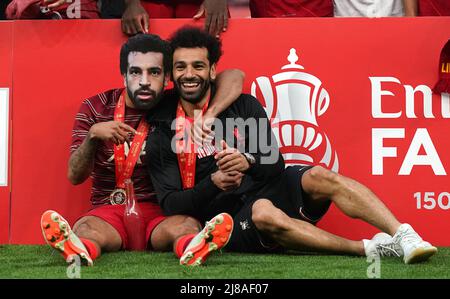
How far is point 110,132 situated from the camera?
538cm

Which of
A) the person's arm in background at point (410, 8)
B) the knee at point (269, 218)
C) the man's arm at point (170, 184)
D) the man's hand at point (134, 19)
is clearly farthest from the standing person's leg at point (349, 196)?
the person's arm in background at point (410, 8)

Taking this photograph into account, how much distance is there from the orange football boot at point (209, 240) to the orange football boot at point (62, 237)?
1.63 ft

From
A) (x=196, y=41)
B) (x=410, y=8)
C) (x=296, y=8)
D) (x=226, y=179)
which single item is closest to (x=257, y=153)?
(x=226, y=179)

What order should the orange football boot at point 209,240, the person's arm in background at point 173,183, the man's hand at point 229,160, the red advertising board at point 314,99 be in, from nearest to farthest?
the orange football boot at point 209,240, the man's hand at point 229,160, the person's arm in background at point 173,183, the red advertising board at point 314,99

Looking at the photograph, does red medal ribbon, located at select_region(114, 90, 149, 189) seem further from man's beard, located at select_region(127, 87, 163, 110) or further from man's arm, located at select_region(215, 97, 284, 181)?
man's arm, located at select_region(215, 97, 284, 181)

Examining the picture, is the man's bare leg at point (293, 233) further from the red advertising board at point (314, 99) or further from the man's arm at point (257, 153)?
the red advertising board at point (314, 99)

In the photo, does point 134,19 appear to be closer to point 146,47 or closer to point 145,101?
point 146,47

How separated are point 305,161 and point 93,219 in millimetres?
1395

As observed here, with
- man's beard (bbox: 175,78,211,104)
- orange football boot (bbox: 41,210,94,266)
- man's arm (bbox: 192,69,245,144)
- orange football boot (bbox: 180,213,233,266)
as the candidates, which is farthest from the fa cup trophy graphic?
orange football boot (bbox: 41,210,94,266)

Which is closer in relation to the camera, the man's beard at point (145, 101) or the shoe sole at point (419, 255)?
the shoe sole at point (419, 255)

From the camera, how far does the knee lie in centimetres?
511

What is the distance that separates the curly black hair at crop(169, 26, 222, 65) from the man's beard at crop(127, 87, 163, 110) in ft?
0.95

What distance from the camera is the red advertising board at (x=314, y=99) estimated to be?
19.5ft

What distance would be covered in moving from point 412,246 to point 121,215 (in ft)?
5.57
